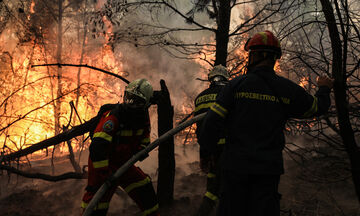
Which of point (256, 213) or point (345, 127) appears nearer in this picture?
point (256, 213)

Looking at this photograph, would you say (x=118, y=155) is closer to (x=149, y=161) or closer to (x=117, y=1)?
(x=117, y=1)

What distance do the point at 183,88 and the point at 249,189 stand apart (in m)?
19.3

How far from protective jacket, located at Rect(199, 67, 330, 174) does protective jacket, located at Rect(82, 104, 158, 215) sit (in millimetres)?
1416

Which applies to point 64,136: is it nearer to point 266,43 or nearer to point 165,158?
point 165,158

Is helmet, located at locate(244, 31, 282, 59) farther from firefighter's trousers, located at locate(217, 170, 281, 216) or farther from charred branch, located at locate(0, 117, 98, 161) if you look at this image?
charred branch, located at locate(0, 117, 98, 161)

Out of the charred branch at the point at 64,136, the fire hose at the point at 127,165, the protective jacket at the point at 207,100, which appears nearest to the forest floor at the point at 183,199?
the charred branch at the point at 64,136

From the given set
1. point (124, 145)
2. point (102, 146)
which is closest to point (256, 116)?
point (102, 146)

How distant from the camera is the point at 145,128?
3.56 m

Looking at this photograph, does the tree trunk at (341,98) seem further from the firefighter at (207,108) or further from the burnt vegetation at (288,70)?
the firefighter at (207,108)

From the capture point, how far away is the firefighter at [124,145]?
2.94 meters

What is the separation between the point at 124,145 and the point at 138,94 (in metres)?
0.77

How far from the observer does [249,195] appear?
203 centimetres

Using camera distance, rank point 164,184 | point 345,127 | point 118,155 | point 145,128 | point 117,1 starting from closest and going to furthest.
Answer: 1. point 345,127
2. point 118,155
3. point 145,128
4. point 164,184
5. point 117,1

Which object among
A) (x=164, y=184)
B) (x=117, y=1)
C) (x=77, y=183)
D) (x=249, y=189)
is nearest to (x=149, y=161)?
(x=77, y=183)
